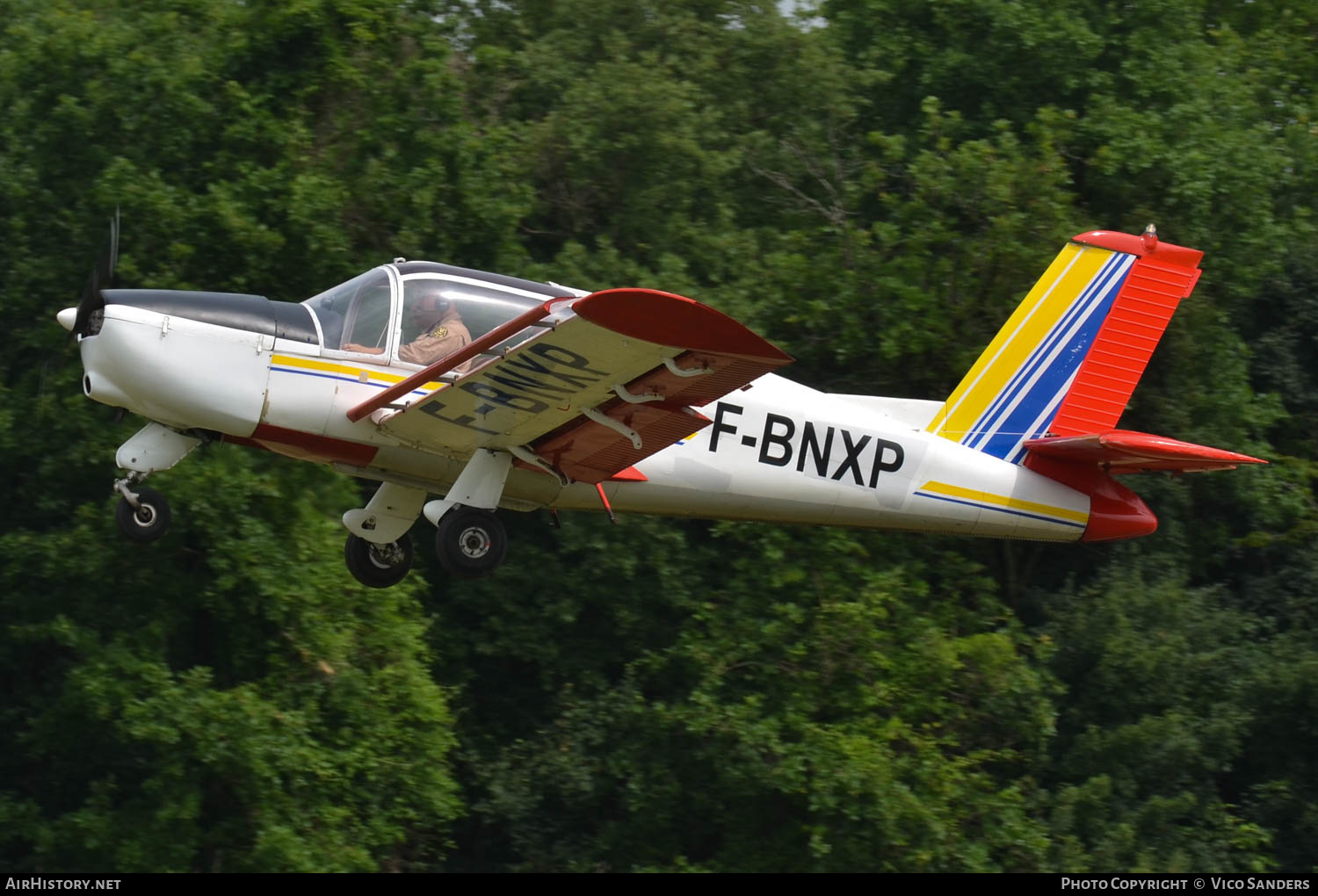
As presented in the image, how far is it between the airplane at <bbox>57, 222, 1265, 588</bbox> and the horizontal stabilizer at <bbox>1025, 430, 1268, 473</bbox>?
20 millimetres

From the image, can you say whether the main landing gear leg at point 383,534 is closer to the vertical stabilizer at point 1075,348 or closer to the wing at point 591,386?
the wing at point 591,386

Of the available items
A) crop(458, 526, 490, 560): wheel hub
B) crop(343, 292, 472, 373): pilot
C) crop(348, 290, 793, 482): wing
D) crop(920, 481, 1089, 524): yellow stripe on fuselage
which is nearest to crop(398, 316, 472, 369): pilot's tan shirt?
crop(343, 292, 472, 373): pilot

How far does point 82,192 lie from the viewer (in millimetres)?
17047

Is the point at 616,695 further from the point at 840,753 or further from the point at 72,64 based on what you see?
the point at 72,64

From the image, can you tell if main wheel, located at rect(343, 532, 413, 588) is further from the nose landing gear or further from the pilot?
the pilot

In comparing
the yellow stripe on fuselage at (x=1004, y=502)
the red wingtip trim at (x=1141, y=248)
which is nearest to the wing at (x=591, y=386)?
the yellow stripe on fuselage at (x=1004, y=502)

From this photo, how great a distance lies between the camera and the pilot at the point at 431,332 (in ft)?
34.3

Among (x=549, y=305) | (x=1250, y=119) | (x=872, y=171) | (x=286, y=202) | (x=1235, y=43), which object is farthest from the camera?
(x=1235, y=43)

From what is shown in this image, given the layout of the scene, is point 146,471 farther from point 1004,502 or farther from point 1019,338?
point 1019,338

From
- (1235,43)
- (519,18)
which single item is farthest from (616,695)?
(1235,43)

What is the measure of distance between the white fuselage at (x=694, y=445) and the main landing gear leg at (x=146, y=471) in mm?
141

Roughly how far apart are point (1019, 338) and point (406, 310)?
457cm
